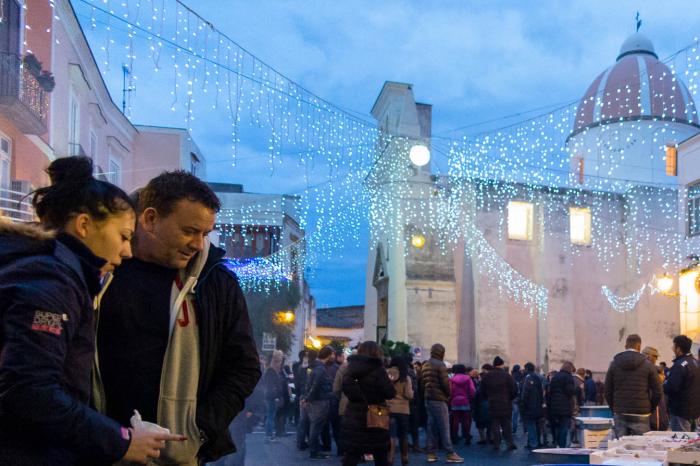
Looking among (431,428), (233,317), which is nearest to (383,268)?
(431,428)

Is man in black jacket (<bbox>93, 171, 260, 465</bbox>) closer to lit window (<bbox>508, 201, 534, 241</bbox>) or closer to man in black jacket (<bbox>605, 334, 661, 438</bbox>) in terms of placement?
man in black jacket (<bbox>605, 334, 661, 438</bbox>)

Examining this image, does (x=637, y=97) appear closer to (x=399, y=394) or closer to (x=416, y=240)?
(x=416, y=240)

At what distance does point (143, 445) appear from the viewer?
2133 millimetres

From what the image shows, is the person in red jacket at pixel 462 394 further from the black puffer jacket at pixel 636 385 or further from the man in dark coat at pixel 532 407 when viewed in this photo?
the black puffer jacket at pixel 636 385

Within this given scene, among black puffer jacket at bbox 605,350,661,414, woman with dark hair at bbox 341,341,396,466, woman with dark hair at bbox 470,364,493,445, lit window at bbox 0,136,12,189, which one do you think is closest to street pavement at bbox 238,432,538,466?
woman with dark hair at bbox 470,364,493,445

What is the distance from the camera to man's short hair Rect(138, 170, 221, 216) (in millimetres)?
2678

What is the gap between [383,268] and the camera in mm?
32719

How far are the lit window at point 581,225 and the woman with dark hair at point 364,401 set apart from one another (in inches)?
1020

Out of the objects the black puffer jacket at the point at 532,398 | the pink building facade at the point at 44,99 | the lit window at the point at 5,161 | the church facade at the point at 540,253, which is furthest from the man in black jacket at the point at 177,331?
the church facade at the point at 540,253

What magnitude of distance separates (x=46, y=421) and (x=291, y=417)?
57.4 ft

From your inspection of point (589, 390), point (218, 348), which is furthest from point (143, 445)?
point (589, 390)

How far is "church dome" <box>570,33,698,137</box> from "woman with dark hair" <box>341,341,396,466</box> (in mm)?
27631

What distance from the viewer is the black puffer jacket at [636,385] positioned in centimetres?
919

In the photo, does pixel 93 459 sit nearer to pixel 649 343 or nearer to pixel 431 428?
pixel 431 428
